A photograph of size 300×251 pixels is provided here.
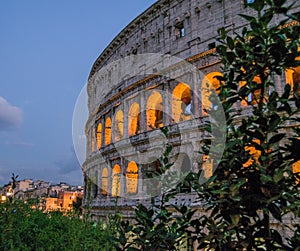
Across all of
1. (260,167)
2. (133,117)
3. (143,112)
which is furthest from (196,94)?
(260,167)

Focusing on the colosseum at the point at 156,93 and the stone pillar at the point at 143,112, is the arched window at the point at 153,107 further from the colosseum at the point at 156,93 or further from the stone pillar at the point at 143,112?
the stone pillar at the point at 143,112

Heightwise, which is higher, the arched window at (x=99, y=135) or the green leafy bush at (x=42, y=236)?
the arched window at (x=99, y=135)

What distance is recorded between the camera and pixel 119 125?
80.4 ft

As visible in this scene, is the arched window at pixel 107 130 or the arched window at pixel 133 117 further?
the arched window at pixel 107 130

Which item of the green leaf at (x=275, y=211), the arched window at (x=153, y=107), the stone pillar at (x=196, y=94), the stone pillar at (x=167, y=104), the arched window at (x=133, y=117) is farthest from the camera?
the arched window at (x=133, y=117)

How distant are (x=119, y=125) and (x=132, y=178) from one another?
459 centimetres

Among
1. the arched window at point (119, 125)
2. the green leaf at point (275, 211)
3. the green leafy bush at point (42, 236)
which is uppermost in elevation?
the arched window at point (119, 125)

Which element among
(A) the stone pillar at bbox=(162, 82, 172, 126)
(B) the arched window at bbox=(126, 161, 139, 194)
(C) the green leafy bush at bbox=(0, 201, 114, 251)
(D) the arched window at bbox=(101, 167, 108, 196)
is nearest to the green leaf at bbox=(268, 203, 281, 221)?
(C) the green leafy bush at bbox=(0, 201, 114, 251)

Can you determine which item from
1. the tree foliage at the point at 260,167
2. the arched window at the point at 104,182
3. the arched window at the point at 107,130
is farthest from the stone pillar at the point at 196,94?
the tree foliage at the point at 260,167

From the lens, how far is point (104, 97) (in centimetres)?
2808

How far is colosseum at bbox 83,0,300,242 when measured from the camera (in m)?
17.6

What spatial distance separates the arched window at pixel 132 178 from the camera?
21.4 meters

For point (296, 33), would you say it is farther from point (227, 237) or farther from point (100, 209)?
point (100, 209)

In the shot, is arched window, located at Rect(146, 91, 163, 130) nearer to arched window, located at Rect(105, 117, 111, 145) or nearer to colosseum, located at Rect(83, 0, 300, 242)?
colosseum, located at Rect(83, 0, 300, 242)
